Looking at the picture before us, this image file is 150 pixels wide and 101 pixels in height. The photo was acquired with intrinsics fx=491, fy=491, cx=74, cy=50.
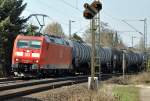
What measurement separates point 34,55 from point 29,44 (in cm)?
92

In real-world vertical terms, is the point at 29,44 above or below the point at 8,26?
below

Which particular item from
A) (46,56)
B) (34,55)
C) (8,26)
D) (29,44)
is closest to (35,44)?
(29,44)

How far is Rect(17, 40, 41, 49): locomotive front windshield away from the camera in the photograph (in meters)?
32.6

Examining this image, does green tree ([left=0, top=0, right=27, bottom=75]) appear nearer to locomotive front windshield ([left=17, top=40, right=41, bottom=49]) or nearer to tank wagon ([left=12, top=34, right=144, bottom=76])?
tank wagon ([left=12, top=34, right=144, bottom=76])

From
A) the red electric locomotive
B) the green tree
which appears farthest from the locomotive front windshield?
the green tree

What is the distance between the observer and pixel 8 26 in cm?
3984

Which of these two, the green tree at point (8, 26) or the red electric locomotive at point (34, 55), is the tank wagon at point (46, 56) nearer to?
the red electric locomotive at point (34, 55)

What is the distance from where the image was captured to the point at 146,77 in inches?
1328

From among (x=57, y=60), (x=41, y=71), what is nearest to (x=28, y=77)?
(x=41, y=71)

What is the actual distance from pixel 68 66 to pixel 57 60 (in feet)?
10.6

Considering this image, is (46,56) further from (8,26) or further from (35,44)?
(8,26)

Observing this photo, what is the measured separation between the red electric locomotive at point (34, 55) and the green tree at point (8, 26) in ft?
16.8

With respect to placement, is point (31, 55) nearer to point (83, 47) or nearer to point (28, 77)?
point (28, 77)

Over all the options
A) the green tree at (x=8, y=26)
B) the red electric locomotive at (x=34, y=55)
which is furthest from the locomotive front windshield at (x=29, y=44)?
the green tree at (x=8, y=26)
